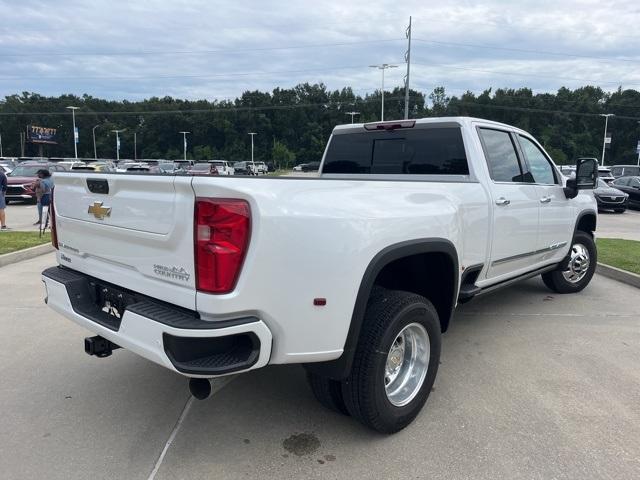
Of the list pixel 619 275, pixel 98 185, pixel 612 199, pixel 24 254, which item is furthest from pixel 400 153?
pixel 612 199

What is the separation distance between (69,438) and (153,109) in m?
114

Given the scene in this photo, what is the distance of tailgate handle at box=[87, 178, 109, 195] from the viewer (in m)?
2.88

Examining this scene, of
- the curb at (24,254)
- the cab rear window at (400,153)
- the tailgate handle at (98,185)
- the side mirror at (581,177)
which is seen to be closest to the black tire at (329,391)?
the tailgate handle at (98,185)

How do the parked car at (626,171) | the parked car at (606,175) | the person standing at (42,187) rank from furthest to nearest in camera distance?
1. the parked car at (626,171)
2. the parked car at (606,175)
3. the person standing at (42,187)

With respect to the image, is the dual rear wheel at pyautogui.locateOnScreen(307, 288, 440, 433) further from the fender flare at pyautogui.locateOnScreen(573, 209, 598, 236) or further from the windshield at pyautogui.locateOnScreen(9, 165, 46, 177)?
the windshield at pyautogui.locateOnScreen(9, 165, 46, 177)

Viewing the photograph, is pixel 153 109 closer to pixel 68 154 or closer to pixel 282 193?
pixel 68 154

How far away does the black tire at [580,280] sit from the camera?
20.4ft

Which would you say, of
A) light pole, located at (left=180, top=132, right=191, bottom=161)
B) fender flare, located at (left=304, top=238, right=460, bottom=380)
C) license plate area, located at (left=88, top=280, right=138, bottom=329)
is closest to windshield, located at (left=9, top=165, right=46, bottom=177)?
license plate area, located at (left=88, top=280, right=138, bottom=329)

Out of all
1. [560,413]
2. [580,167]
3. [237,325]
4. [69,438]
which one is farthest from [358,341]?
[580,167]

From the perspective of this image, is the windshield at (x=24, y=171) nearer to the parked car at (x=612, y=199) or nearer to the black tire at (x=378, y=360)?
the black tire at (x=378, y=360)

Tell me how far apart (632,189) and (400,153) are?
20.4 m

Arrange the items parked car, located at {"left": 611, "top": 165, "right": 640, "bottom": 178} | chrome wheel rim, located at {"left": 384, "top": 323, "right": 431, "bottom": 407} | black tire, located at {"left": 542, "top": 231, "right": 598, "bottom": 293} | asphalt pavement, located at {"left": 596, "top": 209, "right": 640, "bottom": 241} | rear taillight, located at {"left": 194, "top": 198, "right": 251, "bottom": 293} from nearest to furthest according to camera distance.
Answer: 1. rear taillight, located at {"left": 194, "top": 198, "right": 251, "bottom": 293}
2. chrome wheel rim, located at {"left": 384, "top": 323, "right": 431, "bottom": 407}
3. black tire, located at {"left": 542, "top": 231, "right": 598, "bottom": 293}
4. asphalt pavement, located at {"left": 596, "top": 209, "right": 640, "bottom": 241}
5. parked car, located at {"left": 611, "top": 165, "right": 640, "bottom": 178}

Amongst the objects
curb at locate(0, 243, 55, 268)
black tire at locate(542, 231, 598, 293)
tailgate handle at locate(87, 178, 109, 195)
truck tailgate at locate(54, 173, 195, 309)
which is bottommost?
curb at locate(0, 243, 55, 268)

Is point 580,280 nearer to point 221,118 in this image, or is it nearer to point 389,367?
point 389,367
